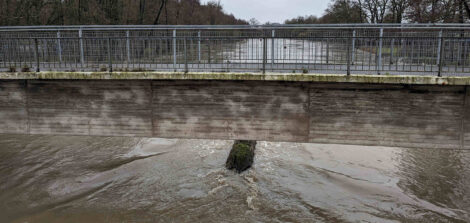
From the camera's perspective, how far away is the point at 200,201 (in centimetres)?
1073

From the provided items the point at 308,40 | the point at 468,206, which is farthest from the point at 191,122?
the point at 468,206

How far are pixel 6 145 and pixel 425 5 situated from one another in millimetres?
24162

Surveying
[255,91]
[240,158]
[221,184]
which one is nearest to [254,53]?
[255,91]

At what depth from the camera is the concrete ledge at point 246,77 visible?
25.2 ft

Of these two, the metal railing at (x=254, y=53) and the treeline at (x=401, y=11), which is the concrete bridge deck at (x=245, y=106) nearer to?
the metal railing at (x=254, y=53)

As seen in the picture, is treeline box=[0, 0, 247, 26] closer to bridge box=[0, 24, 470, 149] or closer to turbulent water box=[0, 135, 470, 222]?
turbulent water box=[0, 135, 470, 222]

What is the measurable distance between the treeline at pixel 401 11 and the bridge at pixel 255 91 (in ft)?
42.9

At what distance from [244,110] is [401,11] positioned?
24.6m

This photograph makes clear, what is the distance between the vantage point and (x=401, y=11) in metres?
28.2

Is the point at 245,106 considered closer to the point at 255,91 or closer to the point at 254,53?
the point at 255,91

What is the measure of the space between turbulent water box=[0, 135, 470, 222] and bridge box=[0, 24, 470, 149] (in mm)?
2415

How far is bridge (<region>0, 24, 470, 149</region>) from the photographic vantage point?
26.9 ft

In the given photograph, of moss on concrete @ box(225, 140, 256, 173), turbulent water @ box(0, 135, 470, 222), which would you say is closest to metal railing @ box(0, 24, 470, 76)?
turbulent water @ box(0, 135, 470, 222)

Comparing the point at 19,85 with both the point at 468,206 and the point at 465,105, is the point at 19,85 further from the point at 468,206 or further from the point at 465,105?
the point at 468,206
